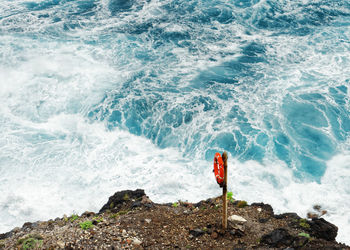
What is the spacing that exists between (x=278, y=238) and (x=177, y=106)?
9.14m

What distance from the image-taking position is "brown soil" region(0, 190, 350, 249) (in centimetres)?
650

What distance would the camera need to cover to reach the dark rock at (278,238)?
638cm

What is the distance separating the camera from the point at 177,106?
1483 cm

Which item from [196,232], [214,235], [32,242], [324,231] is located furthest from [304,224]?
[32,242]

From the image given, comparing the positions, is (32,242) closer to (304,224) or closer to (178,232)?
(178,232)

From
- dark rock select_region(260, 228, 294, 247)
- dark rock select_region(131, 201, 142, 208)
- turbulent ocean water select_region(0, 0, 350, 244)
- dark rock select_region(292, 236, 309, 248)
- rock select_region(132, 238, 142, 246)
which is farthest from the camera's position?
turbulent ocean water select_region(0, 0, 350, 244)

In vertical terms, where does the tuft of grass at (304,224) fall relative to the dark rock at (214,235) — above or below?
above

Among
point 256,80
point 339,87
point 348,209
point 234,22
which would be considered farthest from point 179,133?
point 234,22

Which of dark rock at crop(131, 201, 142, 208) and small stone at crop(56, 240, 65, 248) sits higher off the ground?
small stone at crop(56, 240, 65, 248)

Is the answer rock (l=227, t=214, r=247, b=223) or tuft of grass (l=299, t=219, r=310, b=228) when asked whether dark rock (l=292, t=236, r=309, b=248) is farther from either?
rock (l=227, t=214, r=247, b=223)

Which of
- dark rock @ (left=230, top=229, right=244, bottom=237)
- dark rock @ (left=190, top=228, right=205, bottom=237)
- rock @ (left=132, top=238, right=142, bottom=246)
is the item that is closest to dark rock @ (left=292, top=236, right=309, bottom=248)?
dark rock @ (left=230, top=229, right=244, bottom=237)

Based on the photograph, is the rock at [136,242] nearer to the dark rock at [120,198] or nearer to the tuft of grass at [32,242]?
the tuft of grass at [32,242]

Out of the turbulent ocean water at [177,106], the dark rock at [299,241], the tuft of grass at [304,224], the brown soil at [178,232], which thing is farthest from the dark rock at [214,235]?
the turbulent ocean water at [177,106]

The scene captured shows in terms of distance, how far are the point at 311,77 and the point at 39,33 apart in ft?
56.0
